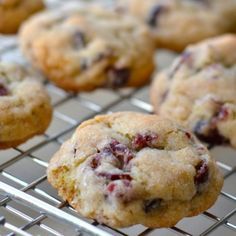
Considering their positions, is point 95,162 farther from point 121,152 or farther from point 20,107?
point 20,107

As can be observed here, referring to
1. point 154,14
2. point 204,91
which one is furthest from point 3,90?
point 154,14

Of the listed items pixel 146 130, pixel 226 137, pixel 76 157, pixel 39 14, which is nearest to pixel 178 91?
pixel 226 137

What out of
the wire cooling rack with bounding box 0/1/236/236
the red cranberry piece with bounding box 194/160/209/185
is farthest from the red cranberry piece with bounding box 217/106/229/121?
the red cranberry piece with bounding box 194/160/209/185

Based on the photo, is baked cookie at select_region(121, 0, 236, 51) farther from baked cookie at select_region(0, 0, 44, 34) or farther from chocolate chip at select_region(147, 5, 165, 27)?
baked cookie at select_region(0, 0, 44, 34)

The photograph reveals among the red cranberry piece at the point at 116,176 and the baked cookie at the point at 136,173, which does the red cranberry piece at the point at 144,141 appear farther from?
the red cranberry piece at the point at 116,176

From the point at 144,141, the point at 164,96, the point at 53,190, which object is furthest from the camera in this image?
the point at 164,96

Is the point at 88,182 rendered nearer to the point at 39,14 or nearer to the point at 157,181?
the point at 157,181
